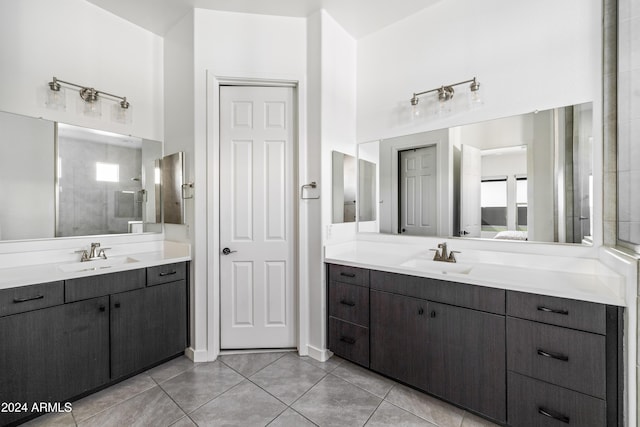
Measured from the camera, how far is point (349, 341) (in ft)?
6.96

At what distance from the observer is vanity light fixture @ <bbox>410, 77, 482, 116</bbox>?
2.01m

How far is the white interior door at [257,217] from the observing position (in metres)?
2.37

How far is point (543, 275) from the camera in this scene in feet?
5.28

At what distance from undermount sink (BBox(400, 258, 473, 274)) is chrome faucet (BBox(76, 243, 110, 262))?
241 cm

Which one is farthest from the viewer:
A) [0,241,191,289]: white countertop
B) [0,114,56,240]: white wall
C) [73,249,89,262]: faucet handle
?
[73,249,89,262]: faucet handle

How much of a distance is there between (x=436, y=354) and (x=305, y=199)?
1.49 meters

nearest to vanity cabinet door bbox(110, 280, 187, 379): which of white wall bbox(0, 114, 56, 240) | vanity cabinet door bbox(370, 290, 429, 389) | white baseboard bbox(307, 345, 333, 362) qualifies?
white wall bbox(0, 114, 56, 240)

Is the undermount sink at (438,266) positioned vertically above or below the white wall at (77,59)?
below

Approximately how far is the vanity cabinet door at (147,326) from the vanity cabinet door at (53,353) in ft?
0.24

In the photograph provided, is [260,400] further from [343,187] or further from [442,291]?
[343,187]

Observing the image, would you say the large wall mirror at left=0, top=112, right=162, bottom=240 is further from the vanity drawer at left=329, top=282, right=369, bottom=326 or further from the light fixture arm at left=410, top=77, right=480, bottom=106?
the light fixture arm at left=410, top=77, right=480, bottom=106

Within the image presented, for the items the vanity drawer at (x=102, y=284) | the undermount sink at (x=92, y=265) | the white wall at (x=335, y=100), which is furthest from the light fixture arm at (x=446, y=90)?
the undermount sink at (x=92, y=265)

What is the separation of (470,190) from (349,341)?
153 cm

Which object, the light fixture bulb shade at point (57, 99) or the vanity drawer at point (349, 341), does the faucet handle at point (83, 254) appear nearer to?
the light fixture bulb shade at point (57, 99)
